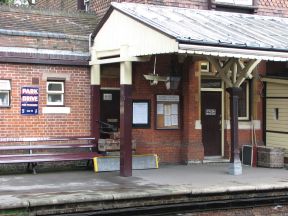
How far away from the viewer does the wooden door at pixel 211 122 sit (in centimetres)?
1602

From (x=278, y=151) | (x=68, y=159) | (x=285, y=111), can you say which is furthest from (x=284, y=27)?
(x=68, y=159)

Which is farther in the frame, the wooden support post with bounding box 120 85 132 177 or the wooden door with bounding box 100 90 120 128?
the wooden door with bounding box 100 90 120 128

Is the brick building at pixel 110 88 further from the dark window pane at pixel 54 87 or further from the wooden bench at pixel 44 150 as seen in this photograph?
the wooden bench at pixel 44 150

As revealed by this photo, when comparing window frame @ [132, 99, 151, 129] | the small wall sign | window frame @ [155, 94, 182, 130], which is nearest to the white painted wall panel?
window frame @ [132, 99, 151, 129]

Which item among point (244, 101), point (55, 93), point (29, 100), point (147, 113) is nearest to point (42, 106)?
point (29, 100)

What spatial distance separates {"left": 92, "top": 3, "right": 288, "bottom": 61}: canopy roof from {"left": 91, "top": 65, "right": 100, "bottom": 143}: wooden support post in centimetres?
124

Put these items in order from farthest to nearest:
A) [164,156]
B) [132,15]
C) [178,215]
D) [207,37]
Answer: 1. [164,156]
2. [132,15]
3. [207,37]
4. [178,215]

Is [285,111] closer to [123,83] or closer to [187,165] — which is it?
[187,165]

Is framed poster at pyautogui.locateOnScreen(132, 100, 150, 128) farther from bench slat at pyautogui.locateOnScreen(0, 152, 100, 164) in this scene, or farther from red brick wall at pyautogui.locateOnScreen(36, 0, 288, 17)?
red brick wall at pyautogui.locateOnScreen(36, 0, 288, 17)

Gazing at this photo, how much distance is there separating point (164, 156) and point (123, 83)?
319 cm

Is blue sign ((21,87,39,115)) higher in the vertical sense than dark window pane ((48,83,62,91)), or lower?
lower

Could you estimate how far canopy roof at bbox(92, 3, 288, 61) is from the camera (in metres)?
11.5

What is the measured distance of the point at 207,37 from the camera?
11797 mm

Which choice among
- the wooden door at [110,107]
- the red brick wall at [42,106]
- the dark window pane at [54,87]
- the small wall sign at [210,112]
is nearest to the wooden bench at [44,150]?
the red brick wall at [42,106]
